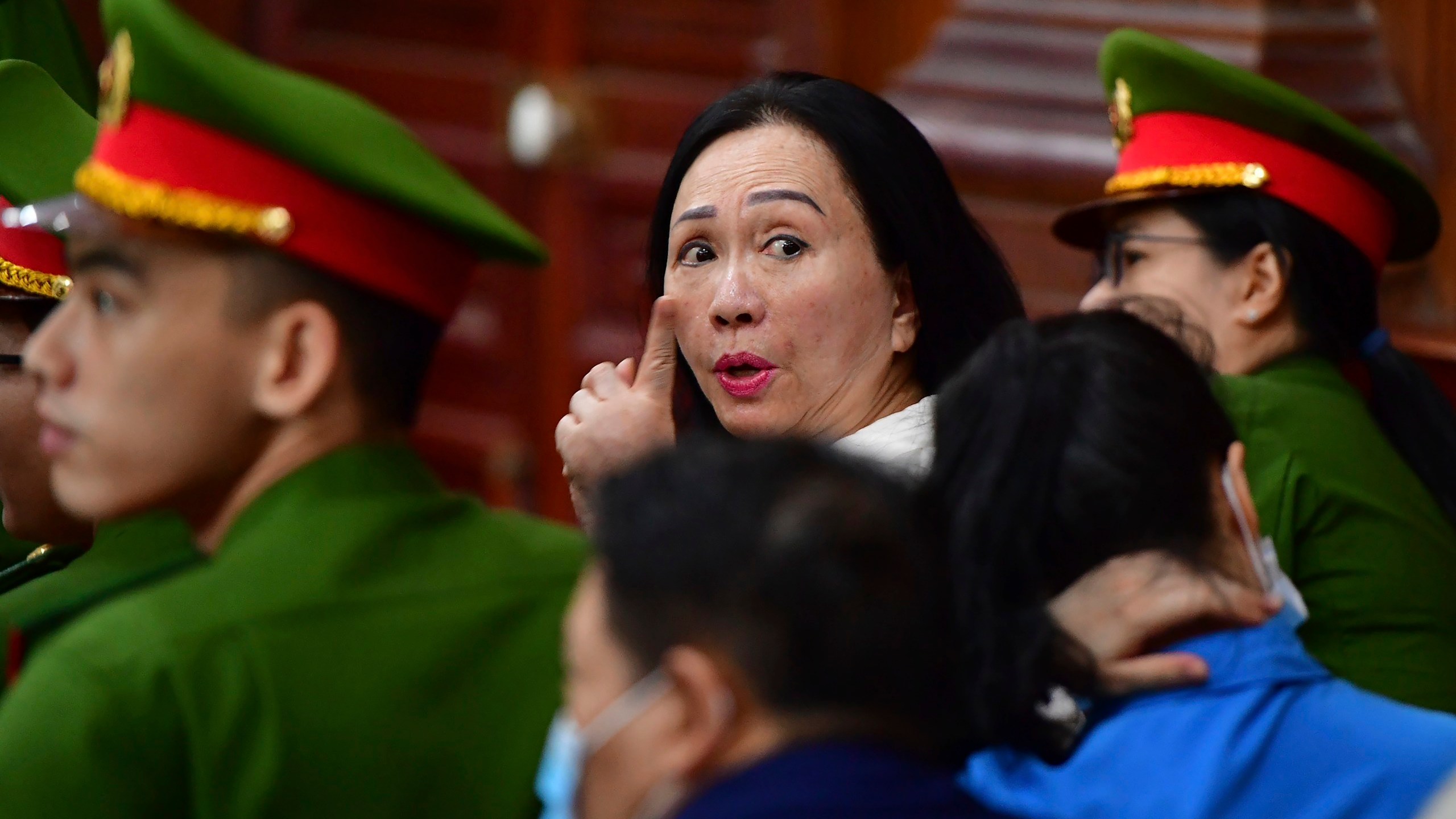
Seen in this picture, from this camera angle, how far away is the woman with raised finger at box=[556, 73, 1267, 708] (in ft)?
7.44

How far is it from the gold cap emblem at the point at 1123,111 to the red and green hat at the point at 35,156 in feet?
4.87

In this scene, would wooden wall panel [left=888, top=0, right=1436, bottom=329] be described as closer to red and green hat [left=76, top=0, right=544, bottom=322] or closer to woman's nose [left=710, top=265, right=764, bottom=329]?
woman's nose [left=710, top=265, right=764, bottom=329]

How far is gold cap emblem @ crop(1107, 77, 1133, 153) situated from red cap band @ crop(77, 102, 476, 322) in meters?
1.65

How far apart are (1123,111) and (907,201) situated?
67cm

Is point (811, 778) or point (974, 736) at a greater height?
point (811, 778)

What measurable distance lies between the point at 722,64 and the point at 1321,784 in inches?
139

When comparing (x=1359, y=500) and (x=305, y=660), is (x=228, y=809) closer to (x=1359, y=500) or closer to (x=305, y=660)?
(x=305, y=660)

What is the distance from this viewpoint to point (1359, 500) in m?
2.32

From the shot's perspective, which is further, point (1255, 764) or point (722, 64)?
point (722, 64)

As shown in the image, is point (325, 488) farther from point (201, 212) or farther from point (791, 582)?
point (791, 582)

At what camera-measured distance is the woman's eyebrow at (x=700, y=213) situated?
2312mm

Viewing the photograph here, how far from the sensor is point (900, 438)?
7.04 ft

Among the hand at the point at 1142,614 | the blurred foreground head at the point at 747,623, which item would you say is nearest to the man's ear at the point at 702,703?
the blurred foreground head at the point at 747,623

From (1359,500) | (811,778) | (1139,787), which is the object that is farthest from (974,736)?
(1359,500)
